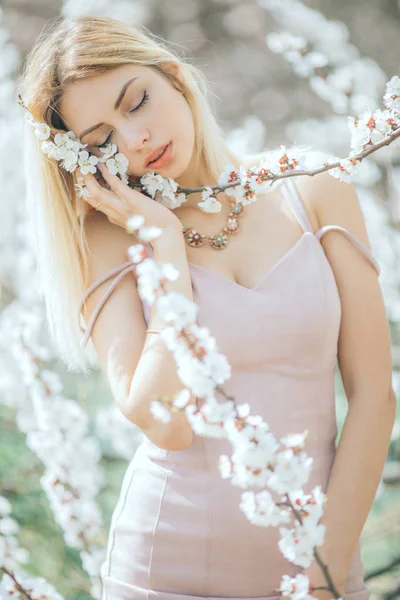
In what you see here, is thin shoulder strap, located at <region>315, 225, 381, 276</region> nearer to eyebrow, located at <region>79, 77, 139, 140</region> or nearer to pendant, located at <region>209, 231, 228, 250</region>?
pendant, located at <region>209, 231, 228, 250</region>

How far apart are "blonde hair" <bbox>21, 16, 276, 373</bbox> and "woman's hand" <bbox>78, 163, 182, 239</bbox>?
0.23 ft

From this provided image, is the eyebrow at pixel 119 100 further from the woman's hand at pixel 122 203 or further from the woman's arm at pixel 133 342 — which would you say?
the woman's arm at pixel 133 342

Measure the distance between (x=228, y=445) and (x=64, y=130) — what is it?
0.62 meters

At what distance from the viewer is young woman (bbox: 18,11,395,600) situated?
122 cm

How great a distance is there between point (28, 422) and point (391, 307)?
1193 mm

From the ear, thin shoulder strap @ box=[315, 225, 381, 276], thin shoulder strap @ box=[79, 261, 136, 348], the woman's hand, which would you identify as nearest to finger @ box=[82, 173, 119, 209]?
the woman's hand

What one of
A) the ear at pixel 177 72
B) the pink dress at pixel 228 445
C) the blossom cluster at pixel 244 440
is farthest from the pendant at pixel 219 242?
the blossom cluster at pixel 244 440

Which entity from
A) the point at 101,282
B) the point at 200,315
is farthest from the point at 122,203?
the point at 200,315

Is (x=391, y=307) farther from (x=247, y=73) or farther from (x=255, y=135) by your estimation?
(x=247, y=73)

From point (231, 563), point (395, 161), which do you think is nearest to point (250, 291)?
point (231, 563)

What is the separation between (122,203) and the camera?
134cm

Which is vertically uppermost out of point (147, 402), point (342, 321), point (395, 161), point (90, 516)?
point (395, 161)

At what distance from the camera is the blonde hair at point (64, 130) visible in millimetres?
1328

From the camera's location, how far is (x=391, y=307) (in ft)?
8.21
